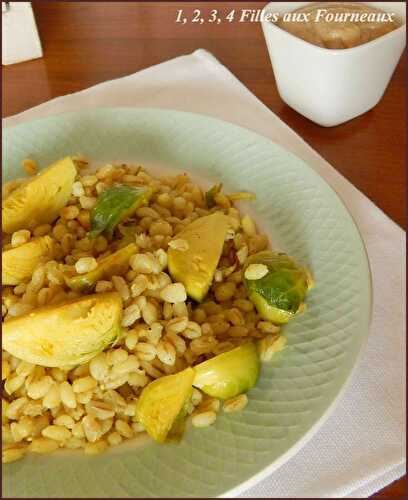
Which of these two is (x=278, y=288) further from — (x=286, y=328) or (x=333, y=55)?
(x=333, y=55)

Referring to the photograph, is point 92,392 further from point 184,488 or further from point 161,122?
point 161,122

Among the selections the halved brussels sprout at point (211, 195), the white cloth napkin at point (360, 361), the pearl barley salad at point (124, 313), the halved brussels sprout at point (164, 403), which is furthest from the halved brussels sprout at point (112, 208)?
the white cloth napkin at point (360, 361)

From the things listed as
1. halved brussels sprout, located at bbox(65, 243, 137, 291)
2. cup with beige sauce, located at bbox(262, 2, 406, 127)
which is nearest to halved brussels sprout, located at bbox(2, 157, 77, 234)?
halved brussels sprout, located at bbox(65, 243, 137, 291)

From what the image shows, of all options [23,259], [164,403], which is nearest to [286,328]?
[164,403]

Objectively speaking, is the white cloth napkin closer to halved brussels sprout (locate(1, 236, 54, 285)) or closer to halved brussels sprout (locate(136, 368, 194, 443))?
halved brussels sprout (locate(136, 368, 194, 443))

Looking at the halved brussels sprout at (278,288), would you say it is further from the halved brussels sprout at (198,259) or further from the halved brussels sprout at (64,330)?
the halved brussels sprout at (64,330)

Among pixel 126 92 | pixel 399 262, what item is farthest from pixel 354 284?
pixel 126 92
